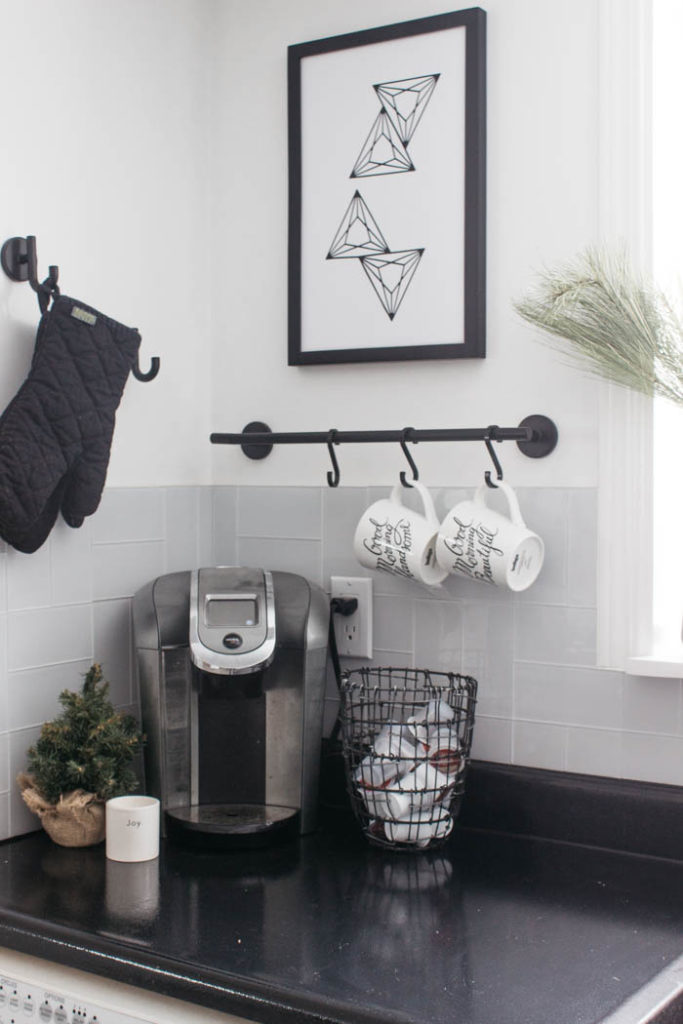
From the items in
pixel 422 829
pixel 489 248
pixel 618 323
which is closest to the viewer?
pixel 618 323

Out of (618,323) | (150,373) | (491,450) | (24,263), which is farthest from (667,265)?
(24,263)

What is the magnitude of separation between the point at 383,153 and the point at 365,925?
3.42 ft

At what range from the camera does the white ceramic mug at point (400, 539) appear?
152 cm

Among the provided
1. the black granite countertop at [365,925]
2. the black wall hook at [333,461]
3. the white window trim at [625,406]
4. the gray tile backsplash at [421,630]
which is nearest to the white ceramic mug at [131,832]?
the black granite countertop at [365,925]

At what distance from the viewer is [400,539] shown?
1.53 metres

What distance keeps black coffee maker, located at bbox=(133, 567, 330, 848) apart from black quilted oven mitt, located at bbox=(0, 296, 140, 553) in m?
0.18

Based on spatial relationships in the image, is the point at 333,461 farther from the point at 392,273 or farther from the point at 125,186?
the point at 125,186

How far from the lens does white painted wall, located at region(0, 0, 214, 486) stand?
1480mm

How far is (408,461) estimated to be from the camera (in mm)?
1570

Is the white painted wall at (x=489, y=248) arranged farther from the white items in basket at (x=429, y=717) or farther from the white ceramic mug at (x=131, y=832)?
the white ceramic mug at (x=131, y=832)

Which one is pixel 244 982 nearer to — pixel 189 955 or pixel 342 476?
pixel 189 955

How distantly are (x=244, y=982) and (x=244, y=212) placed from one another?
1159 millimetres

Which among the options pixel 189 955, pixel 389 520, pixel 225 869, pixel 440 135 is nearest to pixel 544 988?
pixel 189 955

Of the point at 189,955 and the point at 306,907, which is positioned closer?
the point at 189,955
